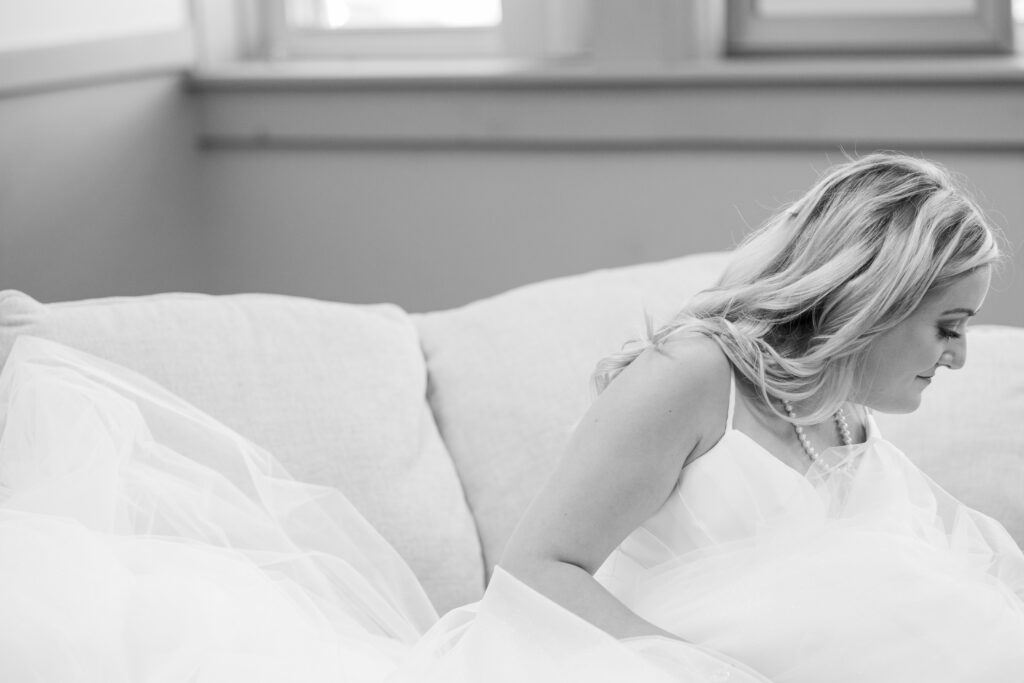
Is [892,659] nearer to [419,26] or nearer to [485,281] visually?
[485,281]

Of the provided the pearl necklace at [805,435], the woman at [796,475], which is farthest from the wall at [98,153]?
the pearl necklace at [805,435]

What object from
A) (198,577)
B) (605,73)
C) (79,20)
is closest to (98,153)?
(79,20)

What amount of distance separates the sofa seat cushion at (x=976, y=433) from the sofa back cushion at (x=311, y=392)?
0.62 meters

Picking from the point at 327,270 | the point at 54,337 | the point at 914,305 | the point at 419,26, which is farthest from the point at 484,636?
the point at 419,26

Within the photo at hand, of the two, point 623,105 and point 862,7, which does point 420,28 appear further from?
point 862,7

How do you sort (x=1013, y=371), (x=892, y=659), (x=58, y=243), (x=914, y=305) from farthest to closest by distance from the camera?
(x=58, y=243)
(x=1013, y=371)
(x=914, y=305)
(x=892, y=659)

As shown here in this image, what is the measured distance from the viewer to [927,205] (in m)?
1.31

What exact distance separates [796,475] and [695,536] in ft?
0.40

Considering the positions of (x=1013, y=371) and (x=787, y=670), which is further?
(x=1013, y=371)

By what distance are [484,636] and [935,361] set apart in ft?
1.85

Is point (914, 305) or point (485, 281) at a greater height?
point (914, 305)

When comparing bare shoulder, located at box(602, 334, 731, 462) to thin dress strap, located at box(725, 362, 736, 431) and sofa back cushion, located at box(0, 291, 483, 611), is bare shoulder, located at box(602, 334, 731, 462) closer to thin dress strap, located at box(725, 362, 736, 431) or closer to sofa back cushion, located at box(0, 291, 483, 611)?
thin dress strap, located at box(725, 362, 736, 431)

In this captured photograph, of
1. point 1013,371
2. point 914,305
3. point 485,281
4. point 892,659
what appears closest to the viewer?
point 892,659

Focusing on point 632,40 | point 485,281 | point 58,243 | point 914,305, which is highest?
point 632,40
